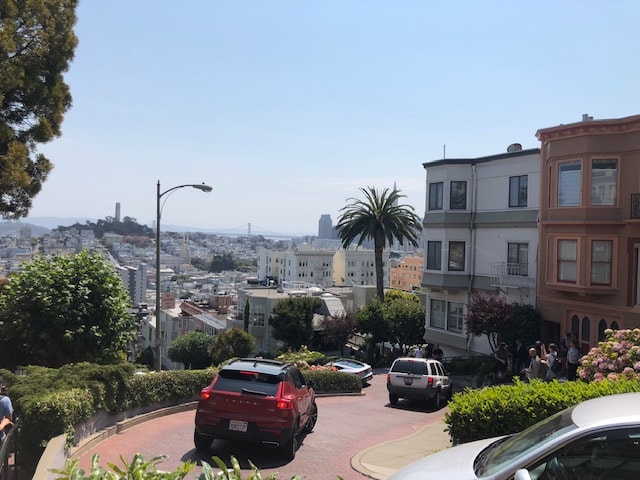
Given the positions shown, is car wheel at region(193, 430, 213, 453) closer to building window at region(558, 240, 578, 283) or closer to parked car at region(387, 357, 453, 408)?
parked car at region(387, 357, 453, 408)

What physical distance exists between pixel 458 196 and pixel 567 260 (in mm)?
8670

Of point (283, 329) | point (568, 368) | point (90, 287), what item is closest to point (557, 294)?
point (568, 368)

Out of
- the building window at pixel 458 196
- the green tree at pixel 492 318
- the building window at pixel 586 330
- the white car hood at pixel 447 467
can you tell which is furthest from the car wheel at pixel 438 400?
the building window at pixel 458 196

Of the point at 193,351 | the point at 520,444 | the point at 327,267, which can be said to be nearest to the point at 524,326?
the point at 520,444

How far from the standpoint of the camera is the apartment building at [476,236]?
29.4m

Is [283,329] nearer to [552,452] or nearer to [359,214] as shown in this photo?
[359,214]

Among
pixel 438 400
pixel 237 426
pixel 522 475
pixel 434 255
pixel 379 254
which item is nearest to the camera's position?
pixel 522 475

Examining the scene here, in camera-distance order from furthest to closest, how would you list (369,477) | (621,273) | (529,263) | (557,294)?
(529,263), (557,294), (621,273), (369,477)

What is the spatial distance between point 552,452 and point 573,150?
22.0 meters

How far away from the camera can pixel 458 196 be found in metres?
32.9

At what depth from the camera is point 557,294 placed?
2619 centimetres

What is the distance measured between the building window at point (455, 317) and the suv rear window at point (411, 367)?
15.0 m

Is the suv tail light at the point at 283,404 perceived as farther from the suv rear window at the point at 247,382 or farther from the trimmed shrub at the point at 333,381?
the trimmed shrub at the point at 333,381

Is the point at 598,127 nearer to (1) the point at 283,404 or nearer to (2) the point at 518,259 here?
(2) the point at 518,259
